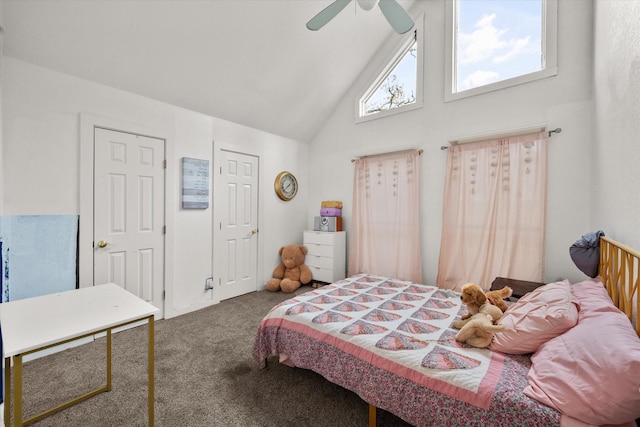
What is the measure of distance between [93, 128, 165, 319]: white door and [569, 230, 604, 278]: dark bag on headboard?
375 centimetres

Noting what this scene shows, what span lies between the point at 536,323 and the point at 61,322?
7.80 ft

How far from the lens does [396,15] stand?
2055mm

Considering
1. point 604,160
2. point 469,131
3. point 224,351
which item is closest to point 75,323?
point 224,351

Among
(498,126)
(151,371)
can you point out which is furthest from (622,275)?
(151,371)

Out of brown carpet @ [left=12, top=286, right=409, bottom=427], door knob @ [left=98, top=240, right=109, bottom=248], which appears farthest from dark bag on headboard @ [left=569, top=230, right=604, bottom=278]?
door knob @ [left=98, top=240, right=109, bottom=248]

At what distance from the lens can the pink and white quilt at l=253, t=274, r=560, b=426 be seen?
3.81 ft

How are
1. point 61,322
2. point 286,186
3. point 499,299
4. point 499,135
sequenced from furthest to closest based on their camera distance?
point 286,186, point 499,135, point 499,299, point 61,322

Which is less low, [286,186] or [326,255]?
[286,186]

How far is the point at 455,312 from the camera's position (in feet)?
6.61

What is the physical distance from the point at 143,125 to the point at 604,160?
4.10 meters

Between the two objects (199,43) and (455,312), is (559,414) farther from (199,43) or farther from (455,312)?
(199,43)

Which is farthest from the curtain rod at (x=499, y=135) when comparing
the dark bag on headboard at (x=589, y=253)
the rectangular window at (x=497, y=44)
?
the dark bag on headboard at (x=589, y=253)

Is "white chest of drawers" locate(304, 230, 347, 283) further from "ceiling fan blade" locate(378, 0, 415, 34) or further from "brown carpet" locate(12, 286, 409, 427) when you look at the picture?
"ceiling fan blade" locate(378, 0, 415, 34)

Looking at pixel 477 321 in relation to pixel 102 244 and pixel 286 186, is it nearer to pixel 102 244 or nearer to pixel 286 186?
pixel 102 244
